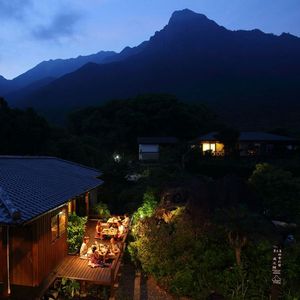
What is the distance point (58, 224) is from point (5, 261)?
279 cm

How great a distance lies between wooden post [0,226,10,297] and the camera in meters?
10.6

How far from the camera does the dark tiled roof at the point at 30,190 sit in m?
9.31

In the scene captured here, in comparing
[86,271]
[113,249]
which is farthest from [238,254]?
[86,271]

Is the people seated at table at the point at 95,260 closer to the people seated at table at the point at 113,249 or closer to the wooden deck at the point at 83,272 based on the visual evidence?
the wooden deck at the point at 83,272

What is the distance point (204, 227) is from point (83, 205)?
920cm

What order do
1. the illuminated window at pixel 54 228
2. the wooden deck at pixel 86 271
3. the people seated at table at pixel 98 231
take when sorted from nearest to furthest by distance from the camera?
the wooden deck at pixel 86 271 → the illuminated window at pixel 54 228 → the people seated at table at pixel 98 231

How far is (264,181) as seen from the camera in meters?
16.9

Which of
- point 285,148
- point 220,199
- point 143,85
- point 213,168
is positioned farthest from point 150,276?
point 143,85

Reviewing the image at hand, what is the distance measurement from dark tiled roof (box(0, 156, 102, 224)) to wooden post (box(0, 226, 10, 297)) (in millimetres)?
1293

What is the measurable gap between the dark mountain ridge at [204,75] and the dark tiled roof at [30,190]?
69.1 m

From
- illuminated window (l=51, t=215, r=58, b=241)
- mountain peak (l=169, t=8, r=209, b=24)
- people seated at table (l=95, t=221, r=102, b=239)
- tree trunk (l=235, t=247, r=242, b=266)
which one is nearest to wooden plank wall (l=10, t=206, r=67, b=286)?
illuminated window (l=51, t=215, r=58, b=241)

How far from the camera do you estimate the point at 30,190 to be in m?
11.8

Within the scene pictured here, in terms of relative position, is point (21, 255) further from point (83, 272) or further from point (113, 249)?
point (113, 249)

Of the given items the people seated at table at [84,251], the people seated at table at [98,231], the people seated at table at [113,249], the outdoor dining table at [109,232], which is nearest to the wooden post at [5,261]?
the people seated at table at [84,251]
